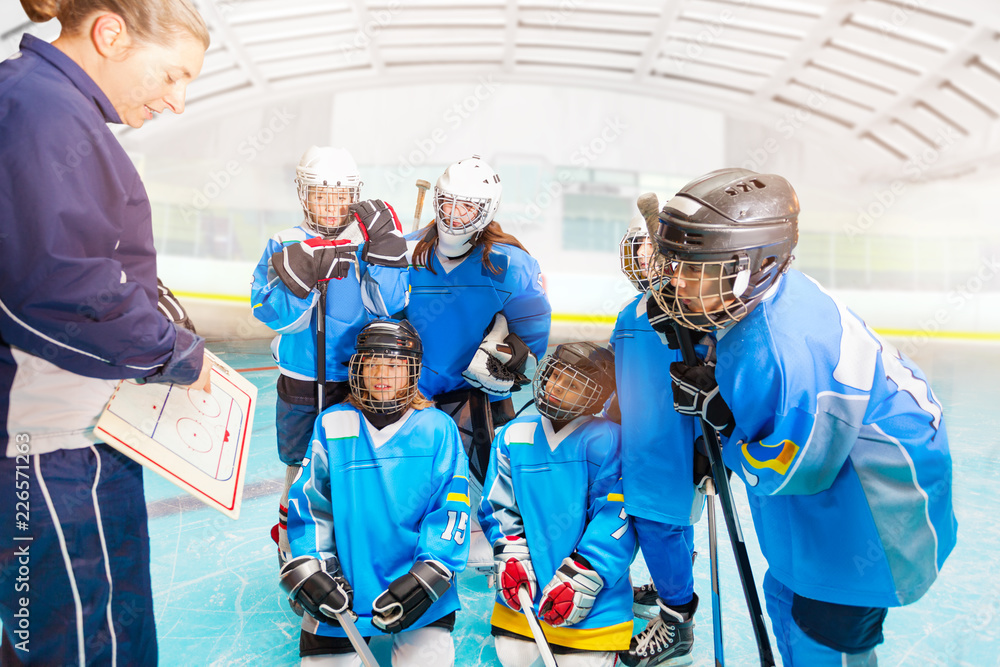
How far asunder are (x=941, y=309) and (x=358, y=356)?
10432mm

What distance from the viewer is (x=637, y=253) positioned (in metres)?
1.83

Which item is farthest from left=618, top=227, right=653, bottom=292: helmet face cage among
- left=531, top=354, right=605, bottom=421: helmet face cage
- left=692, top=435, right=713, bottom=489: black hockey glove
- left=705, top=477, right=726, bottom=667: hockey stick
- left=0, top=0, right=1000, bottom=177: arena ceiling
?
left=0, top=0, right=1000, bottom=177: arena ceiling

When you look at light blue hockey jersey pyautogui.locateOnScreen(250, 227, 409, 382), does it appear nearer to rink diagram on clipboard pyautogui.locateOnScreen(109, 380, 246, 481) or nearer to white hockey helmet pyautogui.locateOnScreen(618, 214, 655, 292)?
white hockey helmet pyautogui.locateOnScreen(618, 214, 655, 292)

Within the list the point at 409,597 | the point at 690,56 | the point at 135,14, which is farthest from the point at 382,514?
the point at 690,56

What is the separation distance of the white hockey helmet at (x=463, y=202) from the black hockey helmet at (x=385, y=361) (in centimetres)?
44

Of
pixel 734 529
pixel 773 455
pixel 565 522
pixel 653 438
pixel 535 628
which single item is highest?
pixel 773 455

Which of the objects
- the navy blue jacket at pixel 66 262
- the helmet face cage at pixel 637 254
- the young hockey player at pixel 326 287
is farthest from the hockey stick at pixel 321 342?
the navy blue jacket at pixel 66 262

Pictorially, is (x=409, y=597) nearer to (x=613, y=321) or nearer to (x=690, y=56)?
(x=613, y=321)

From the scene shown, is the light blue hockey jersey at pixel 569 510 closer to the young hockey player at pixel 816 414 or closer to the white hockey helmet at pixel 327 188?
the young hockey player at pixel 816 414

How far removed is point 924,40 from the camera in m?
9.08

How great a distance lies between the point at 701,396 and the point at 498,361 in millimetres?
951

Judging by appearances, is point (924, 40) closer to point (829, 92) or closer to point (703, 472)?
point (829, 92)

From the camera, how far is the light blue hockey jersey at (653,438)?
1.65 meters

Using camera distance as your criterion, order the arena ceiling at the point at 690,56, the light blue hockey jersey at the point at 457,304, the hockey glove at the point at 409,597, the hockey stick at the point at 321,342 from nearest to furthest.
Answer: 1. the hockey glove at the point at 409,597
2. the hockey stick at the point at 321,342
3. the light blue hockey jersey at the point at 457,304
4. the arena ceiling at the point at 690,56
